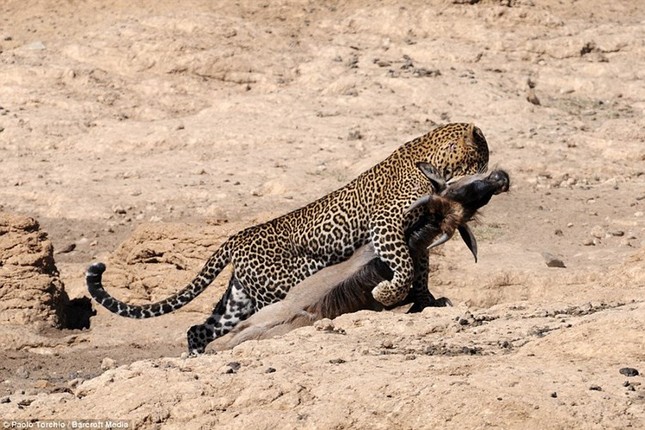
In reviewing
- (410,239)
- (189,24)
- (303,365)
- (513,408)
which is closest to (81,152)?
(189,24)

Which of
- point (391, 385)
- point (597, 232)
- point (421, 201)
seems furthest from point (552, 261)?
point (391, 385)

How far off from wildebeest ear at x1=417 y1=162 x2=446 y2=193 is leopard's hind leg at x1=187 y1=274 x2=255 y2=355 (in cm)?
171

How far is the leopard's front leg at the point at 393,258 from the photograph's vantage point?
1120cm

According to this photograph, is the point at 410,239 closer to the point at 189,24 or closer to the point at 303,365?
the point at 303,365

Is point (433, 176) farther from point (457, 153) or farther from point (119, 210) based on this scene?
point (119, 210)

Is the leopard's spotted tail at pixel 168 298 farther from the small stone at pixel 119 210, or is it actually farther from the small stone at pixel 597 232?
the small stone at pixel 597 232

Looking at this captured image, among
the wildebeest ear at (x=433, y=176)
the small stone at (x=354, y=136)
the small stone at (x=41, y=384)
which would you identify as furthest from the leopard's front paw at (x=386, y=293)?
the small stone at (x=354, y=136)

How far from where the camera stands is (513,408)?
704 cm

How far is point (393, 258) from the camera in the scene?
1147 centimetres

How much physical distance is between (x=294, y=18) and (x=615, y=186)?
623cm

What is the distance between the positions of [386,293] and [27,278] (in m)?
3.51

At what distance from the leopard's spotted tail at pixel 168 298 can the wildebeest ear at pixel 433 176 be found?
172 cm

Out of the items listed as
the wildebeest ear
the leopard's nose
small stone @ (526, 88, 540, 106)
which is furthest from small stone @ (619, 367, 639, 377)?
small stone @ (526, 88, 540, 106)

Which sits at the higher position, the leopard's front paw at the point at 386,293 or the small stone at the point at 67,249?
the leopard's front paw at the point at 386,293
